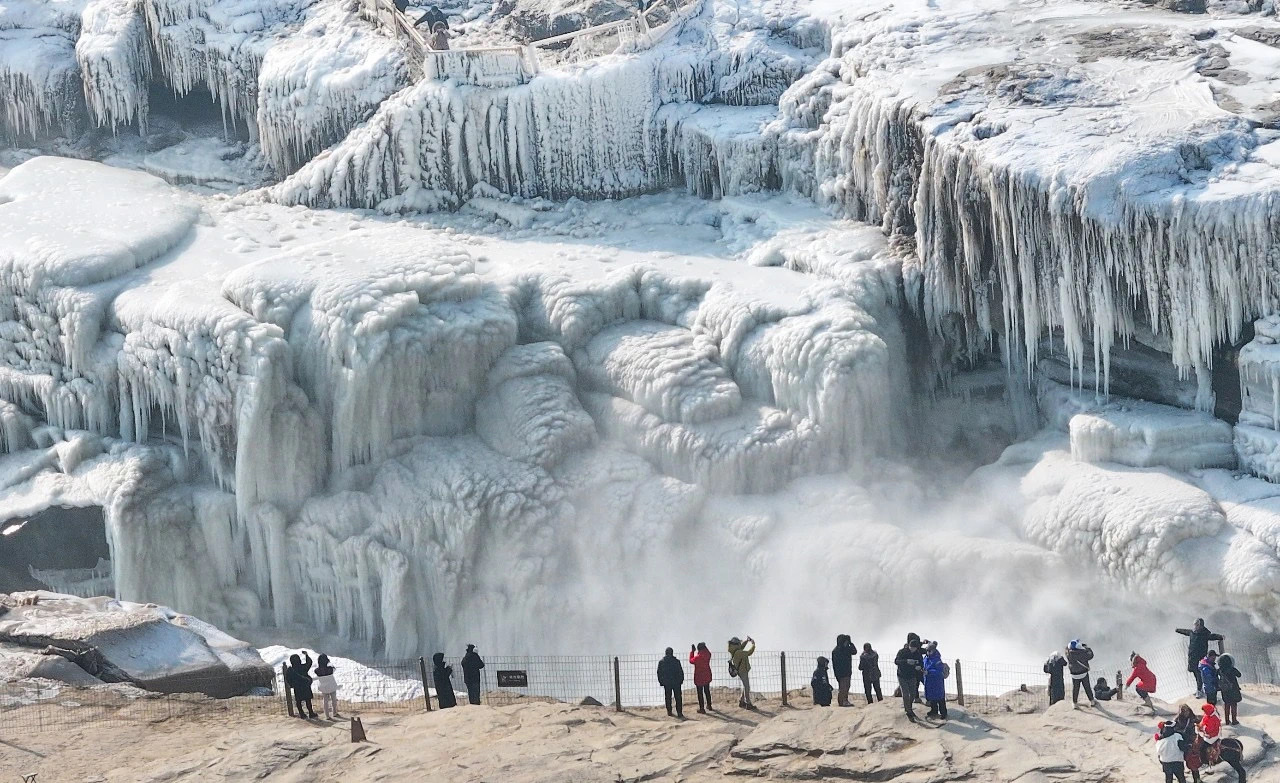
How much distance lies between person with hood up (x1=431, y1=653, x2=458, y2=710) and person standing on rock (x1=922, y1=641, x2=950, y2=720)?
18.1ft

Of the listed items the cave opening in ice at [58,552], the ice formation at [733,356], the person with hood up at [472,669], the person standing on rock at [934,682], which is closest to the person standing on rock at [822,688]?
the person standing on rock at [934,682]

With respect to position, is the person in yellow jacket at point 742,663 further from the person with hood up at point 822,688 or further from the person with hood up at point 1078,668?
the person with hood up at point 1078,668

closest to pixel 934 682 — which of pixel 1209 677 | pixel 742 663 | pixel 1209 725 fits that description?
pixel 742 663

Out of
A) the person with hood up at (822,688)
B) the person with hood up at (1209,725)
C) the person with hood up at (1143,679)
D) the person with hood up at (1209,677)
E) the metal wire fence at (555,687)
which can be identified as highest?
the person with hood up at (1209,725)

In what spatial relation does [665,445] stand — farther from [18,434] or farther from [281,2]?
[281,2]

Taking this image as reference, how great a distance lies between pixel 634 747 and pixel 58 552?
13.6 m

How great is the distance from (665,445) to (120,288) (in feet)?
31.5

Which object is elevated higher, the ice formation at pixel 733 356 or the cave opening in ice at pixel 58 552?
the ice formation at pixel 733 356

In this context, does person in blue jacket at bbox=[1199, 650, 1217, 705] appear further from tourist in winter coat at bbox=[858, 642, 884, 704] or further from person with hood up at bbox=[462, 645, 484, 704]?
person with hood up at bbox=[462, 645, 484, 704]

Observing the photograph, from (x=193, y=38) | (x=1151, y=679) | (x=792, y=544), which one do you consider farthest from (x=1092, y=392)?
(x=193, y=38)

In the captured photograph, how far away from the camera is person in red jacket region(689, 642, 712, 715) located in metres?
21.9

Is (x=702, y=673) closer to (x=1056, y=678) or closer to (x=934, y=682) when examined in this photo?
(x=934, y=682)

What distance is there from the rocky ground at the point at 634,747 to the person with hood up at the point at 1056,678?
50 cm

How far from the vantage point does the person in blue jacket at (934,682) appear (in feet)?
67.6
